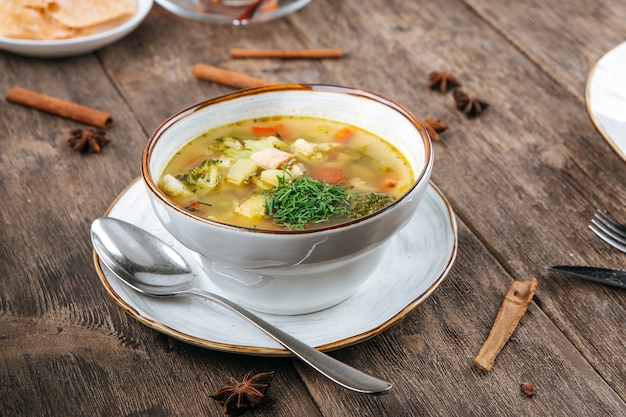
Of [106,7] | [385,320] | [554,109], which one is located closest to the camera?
[385,320]

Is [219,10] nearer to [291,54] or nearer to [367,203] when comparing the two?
[291,54]

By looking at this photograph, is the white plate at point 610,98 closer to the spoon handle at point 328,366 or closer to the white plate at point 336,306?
the white plate at point 336,306

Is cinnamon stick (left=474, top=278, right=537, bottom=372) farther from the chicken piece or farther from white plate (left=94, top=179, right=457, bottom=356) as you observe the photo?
the chicken piece

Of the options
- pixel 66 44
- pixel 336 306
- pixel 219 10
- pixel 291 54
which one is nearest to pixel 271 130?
pixel 336 306

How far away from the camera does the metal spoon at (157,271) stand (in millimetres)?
1396

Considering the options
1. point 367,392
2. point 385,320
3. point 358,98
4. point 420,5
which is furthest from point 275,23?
point 367,392

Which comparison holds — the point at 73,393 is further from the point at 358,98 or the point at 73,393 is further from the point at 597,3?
the point at 597,3

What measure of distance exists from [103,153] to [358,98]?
855 millimetres

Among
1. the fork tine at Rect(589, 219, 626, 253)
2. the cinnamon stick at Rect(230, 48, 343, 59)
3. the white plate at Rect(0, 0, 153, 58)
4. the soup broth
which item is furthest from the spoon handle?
the white plate at Rect(0, 0, 153, 58)

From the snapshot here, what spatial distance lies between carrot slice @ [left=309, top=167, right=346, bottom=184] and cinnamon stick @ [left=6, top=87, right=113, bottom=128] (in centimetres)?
91

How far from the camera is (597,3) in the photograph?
116 inches

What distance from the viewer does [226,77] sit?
2516 mm

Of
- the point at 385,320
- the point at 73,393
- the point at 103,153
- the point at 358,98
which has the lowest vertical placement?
the point at 103,153

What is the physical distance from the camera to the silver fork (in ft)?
6.12
